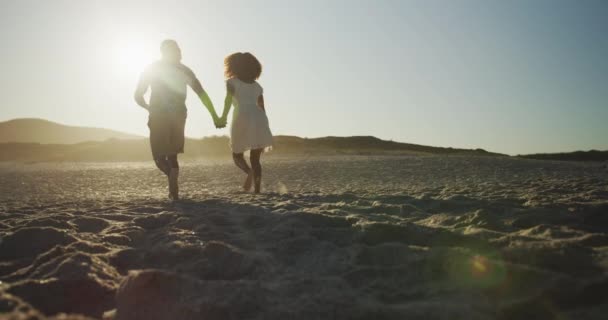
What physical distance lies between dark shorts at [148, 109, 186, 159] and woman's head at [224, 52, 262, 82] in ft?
2.91

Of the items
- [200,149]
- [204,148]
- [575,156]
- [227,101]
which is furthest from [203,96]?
[204,148]

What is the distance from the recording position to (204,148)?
24.9m

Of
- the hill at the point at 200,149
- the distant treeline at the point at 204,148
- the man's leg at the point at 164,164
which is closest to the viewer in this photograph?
the man's leg at the point at 164,164

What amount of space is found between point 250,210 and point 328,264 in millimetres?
1636

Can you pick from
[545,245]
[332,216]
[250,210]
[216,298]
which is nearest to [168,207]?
[250,210]

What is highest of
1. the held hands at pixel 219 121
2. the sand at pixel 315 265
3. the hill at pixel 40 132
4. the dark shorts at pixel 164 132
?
the hill at pixel 40 132

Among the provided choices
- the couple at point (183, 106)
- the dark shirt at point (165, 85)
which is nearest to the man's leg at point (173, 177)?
the couple at point (183, 106)

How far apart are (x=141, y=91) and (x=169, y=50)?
573 millimetres

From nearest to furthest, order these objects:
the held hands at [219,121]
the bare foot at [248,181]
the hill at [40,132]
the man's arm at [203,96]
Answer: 1. the man's arm at [203,96]
2. the held hands at [219,121]
3. the bare foot at [248,181]
4. the hill at [40,132]

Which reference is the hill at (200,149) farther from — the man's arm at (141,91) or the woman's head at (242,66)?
the man's arm at (141,91)

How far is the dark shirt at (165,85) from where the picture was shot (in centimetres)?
461

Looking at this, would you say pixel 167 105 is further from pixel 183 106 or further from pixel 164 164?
pixel 164 164

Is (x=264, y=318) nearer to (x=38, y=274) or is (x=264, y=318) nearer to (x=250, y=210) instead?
(x=38, y=274)

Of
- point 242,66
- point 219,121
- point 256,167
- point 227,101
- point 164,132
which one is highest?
point 242,66
